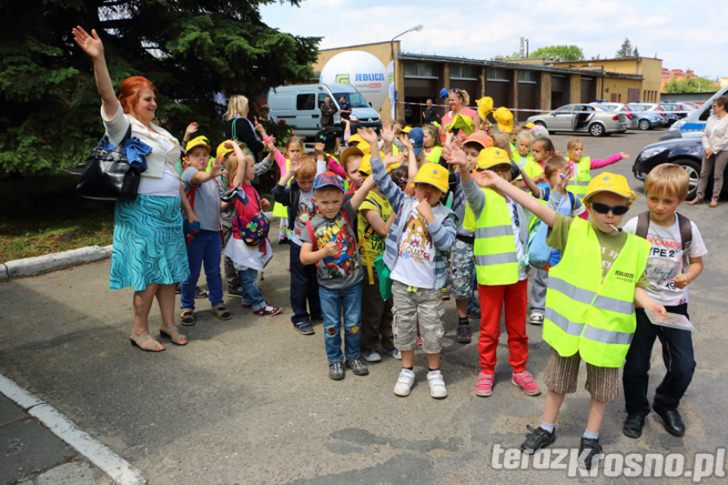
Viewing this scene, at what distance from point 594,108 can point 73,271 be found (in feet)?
86.5

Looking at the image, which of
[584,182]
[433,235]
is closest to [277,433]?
[433,235]

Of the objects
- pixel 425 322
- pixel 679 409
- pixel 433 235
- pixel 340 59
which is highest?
pixel 340 59

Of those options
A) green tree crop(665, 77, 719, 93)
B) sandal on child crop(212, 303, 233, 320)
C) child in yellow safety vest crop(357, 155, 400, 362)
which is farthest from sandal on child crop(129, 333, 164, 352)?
green tree crop(665, 77, 719, 93)

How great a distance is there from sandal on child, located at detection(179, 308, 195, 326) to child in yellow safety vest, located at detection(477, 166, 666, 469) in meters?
3.32

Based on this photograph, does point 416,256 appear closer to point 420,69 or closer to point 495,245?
point 495,245

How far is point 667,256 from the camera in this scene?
126 inches

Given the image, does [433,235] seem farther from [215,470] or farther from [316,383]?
[215,470]

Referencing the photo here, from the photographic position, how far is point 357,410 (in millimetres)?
3732

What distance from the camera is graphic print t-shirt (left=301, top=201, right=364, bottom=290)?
13.3ft

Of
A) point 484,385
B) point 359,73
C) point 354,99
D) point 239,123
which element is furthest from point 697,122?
point 359,73

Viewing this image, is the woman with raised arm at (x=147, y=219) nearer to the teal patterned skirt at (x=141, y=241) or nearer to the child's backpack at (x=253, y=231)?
the teal patterned skirt at (x=141, y=241)

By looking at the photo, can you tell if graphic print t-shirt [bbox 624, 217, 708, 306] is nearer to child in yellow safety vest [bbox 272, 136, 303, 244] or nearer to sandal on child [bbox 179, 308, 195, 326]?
child in yellow safety vest [bbox 272, 136, 303, 244]

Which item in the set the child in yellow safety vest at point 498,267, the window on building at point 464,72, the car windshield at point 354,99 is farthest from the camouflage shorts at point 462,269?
the window on building at point 464,72

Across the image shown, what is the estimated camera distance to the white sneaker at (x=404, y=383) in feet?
12.8
